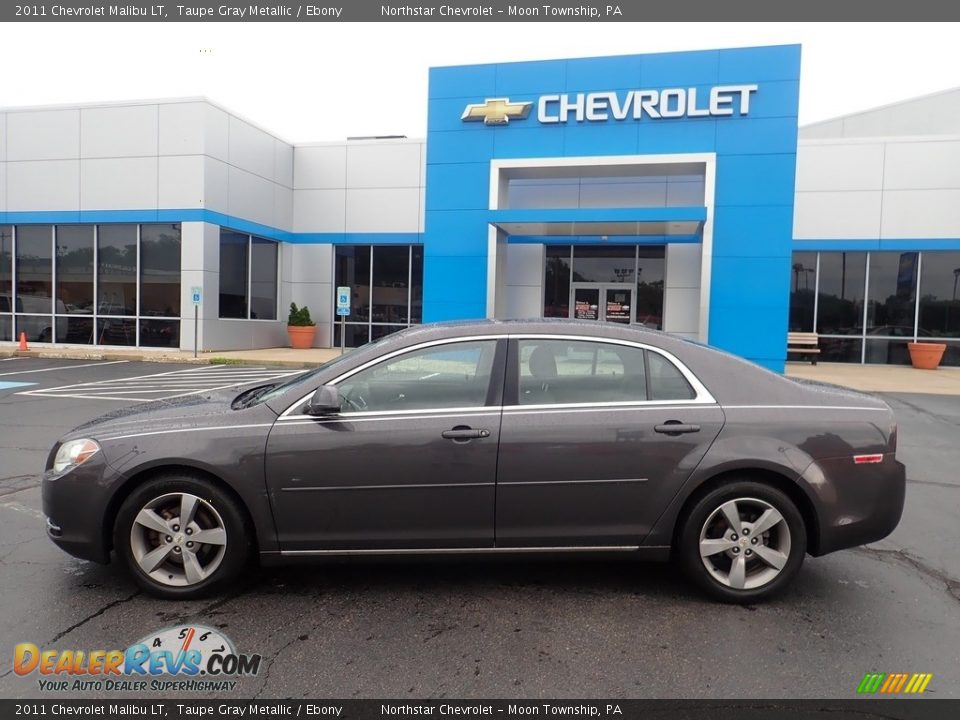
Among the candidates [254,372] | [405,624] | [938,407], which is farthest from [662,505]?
[254,372]

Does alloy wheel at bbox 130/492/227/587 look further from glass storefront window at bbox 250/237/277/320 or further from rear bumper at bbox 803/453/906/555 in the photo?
glass storefront window at bbox 250/237/277/320

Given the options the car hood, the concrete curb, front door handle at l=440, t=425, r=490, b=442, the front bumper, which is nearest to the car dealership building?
the concrete curb

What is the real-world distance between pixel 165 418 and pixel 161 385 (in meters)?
9.89

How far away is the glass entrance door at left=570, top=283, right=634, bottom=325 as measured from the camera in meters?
19.1

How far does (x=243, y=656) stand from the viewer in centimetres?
296

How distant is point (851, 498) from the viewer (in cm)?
348

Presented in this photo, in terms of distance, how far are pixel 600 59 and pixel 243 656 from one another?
16846 millimetres

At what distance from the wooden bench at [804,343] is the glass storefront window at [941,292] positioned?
136 inches

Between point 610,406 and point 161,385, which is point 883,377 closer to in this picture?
point 610,406

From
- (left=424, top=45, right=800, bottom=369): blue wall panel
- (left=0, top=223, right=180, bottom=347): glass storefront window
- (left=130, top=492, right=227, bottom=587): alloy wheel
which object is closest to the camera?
(left=130, top=492, right=227, bottom=587): alloy wheel

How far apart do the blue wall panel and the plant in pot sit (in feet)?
22.4

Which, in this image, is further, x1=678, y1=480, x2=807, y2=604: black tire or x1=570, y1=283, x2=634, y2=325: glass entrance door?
x1=570, y1=283, x2=634, y2=325: glass entrance door

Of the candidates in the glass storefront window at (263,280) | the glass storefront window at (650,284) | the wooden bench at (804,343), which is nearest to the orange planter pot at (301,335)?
the glass storefront window at (263,280)

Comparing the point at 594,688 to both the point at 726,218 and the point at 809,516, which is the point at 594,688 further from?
the point at 726,218
